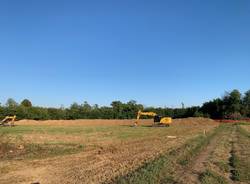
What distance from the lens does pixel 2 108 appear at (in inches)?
3174

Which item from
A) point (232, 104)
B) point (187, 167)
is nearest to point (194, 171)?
point (187, 167)

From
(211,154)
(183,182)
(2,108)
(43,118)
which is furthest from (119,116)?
(183,182)

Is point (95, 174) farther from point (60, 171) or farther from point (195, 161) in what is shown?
point (195, 161)

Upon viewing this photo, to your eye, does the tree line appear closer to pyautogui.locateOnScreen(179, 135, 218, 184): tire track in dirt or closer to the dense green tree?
the dense green tree

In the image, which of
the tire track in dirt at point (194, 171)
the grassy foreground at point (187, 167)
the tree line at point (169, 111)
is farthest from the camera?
the tree line at point (169, 111)

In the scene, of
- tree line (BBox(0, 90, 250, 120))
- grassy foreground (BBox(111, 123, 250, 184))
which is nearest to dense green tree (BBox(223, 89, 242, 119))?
tree line (BBox(0, 90, 250, 120))

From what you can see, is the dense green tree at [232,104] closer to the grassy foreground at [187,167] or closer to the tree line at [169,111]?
the tree line at [169,111]

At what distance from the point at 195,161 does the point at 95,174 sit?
189 inches

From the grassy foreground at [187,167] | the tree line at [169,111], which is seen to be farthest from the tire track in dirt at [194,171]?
the tree line at [169,111]

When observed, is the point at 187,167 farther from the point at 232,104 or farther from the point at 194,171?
the point at 232,104

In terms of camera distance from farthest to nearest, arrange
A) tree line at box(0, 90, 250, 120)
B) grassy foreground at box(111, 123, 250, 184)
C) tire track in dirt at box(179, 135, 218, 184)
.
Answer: tree line at box(0, 90, 250, 120), tire track in dirt at box(179, 135, 218, 184), grassy foreground at box(111, 123, 250, 184)

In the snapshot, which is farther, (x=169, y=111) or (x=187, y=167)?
(x=169, y=111)

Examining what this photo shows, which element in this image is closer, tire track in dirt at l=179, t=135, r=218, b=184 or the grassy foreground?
the grassy foreground

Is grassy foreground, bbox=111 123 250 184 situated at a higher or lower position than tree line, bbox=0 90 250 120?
lower
